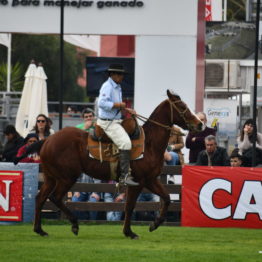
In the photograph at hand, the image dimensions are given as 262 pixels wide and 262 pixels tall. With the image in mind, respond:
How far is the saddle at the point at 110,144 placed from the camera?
15.7 m

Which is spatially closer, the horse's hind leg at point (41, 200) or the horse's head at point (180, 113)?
the horse's hind leg at point (41, 200)

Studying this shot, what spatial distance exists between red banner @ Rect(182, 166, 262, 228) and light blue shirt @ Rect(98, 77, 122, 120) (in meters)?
3.34

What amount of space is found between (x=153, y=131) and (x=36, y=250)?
3.58 m

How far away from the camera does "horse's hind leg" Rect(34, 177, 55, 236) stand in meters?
15.6

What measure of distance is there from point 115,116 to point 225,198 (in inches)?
141

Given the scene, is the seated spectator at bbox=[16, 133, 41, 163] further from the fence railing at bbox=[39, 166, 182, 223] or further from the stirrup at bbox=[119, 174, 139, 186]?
the stirrup at bbox=[119, 174, 139, 186]

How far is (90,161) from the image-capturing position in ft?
52.2

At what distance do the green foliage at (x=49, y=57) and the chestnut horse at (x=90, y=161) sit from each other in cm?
4454

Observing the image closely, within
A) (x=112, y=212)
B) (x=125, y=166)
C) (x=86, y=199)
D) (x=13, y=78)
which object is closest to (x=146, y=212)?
(x=112, y=212)

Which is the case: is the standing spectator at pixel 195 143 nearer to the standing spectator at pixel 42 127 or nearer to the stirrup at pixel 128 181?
the standing spectator at pixel 42 127

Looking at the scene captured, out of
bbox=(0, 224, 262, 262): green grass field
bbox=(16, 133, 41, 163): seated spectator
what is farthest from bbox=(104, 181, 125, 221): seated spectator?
bbox=(16, 133, 41, 163): seated spectator

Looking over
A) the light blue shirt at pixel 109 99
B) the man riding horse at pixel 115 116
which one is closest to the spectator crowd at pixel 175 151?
the man riding horse at pixel 115 116

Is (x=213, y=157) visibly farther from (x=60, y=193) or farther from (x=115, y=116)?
(x=60, y=193)

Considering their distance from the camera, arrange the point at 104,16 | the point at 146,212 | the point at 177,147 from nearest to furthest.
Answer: the point at 146,212 → the point at 177,147 → the point at 104,16
